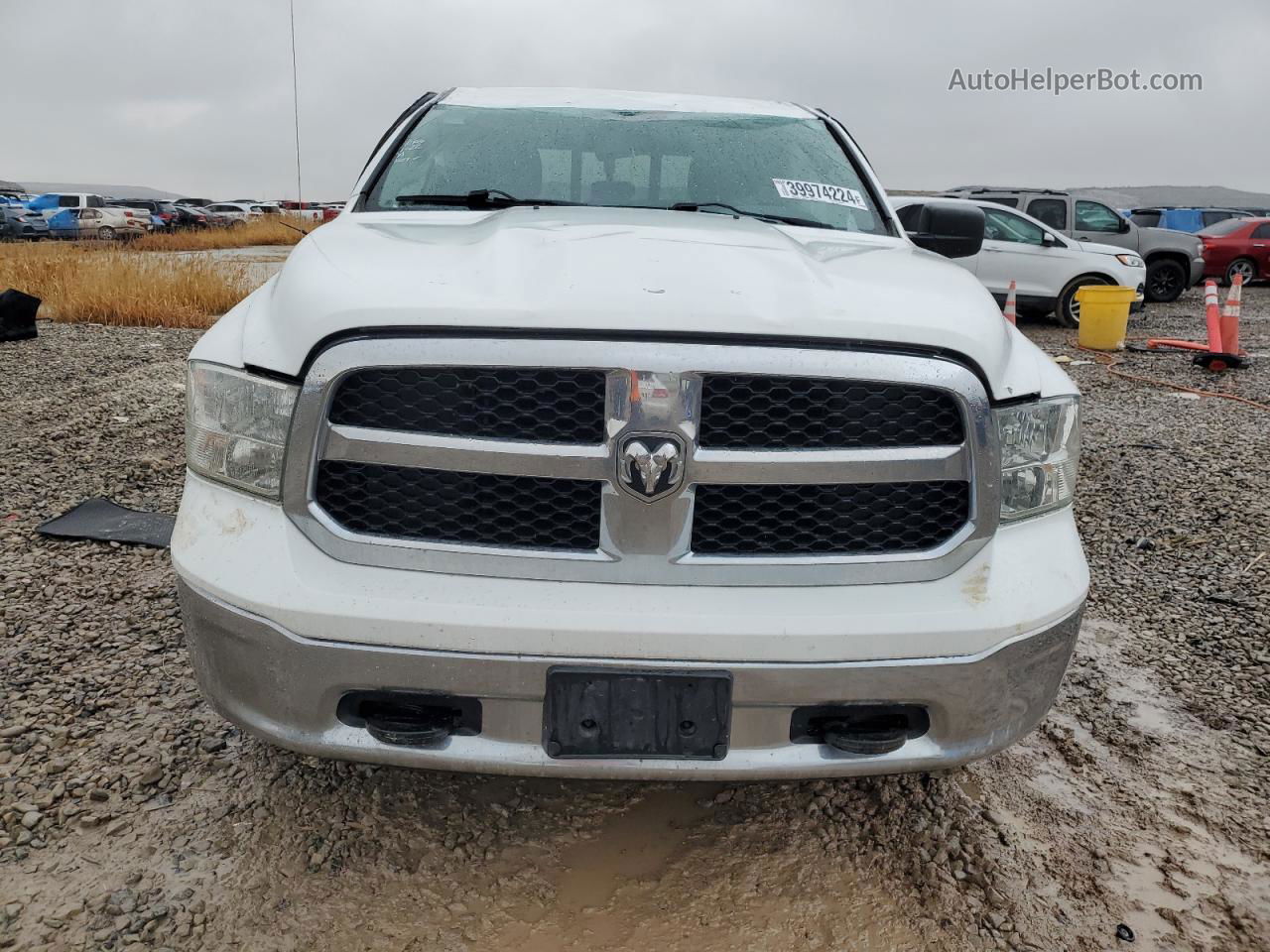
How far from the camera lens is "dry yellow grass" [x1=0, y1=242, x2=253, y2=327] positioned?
31.6 ft

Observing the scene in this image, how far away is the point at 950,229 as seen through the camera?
306 cm

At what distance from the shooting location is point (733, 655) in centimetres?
158

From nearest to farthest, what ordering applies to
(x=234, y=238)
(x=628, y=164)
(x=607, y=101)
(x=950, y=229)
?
(x=628, y=164), (x=950, y=229), (x=607, y=101), (x=234, y=238)

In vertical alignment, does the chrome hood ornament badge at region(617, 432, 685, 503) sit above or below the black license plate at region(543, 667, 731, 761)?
above

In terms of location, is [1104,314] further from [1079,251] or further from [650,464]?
[650,464]

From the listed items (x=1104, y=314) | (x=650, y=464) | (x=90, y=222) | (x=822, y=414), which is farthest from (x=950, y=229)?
(x=90, y=222)

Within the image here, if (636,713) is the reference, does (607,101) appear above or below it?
above

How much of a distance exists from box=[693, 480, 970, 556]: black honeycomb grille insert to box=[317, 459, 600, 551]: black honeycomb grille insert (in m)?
0.25

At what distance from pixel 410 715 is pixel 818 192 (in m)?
2.03

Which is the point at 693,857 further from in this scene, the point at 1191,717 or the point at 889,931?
the point at 1191,717

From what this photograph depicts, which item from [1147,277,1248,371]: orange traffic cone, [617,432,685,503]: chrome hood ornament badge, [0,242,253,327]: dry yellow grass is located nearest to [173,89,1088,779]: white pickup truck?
[617,432,685,503]: chrome hood ornament badge

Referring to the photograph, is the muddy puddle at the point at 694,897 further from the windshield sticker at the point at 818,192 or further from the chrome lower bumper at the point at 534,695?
the windshield sticker at the point at 818,192

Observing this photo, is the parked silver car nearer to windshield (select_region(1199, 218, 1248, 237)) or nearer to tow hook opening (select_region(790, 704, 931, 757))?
windshield (select_region(1199, 218, 1248, 237))

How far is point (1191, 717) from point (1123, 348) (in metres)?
8.60
